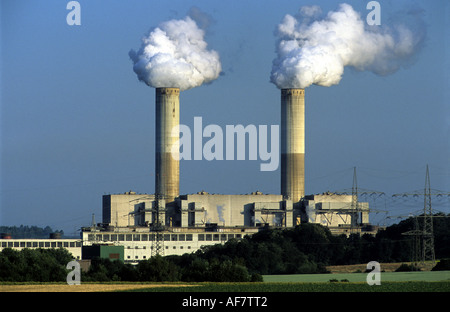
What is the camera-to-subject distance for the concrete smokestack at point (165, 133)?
501ft

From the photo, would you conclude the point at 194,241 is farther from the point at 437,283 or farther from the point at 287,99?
the point at 437,283

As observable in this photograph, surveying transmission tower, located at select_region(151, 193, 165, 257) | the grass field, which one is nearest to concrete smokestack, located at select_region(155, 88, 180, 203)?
transmission tower, located at select_region(151, 193, 165, 257)

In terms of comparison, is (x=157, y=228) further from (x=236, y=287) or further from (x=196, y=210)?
(x=236, y=287)

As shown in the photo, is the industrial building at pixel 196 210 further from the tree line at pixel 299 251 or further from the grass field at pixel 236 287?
the grass field at pixel 236 287

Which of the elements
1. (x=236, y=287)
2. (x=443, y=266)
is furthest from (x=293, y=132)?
(x=236, y=287)

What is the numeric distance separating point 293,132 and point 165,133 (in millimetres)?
19834

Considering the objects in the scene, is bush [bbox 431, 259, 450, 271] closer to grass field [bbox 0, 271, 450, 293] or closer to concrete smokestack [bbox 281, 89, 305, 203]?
grass field [bbox 0, 271, 450, 293]

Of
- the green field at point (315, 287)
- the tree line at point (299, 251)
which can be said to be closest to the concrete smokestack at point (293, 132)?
the tree line at point (299, 251)

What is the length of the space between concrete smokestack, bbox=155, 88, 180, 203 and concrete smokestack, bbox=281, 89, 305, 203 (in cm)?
1652

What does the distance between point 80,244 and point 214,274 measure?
90679 mm

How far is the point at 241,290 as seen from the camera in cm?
5616

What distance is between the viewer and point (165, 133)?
502 feet

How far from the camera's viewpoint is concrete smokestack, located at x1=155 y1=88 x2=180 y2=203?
6009 inches
